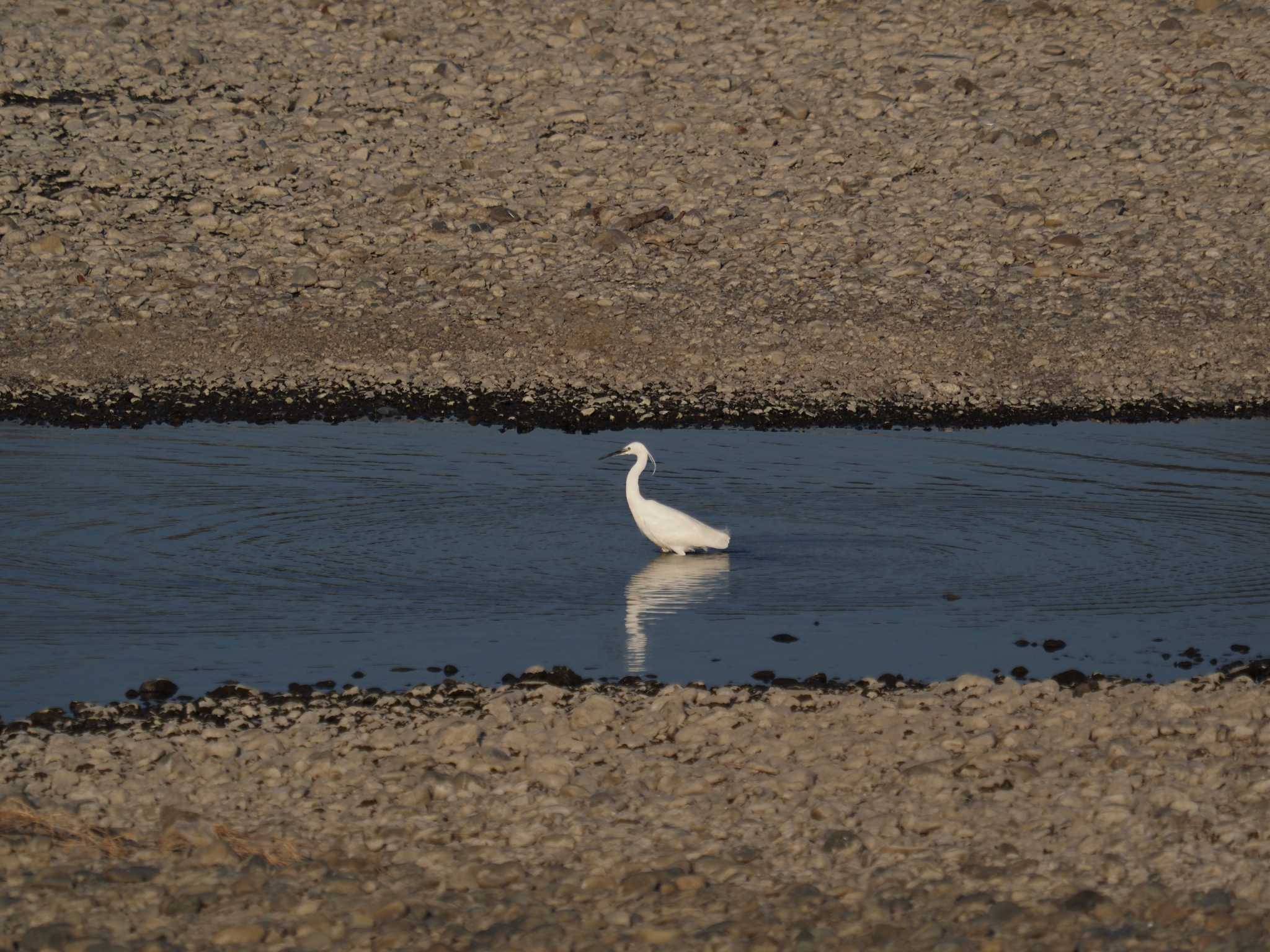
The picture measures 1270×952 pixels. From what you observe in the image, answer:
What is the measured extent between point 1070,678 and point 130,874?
21.8 feet

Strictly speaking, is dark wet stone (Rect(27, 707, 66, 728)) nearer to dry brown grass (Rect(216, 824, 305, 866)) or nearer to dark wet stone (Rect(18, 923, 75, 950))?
dry brown grass (Rect(216, 824, 305, 866))

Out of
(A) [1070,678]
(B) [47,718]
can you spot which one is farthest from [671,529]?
(B) [47,718]

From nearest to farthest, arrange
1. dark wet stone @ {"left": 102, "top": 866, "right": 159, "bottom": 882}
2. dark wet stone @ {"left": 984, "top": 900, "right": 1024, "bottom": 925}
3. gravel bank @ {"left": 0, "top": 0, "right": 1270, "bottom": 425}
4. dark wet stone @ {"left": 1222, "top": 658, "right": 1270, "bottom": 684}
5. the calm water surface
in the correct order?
dark wet stone @ {"left": 984, "top": 900, "right": 1024, "bottom": 925} < dark wet stone @ {"left": 102, "top": 866, "right": 159, "bottom": 882} < dark wet stone @ {"left": 1222, "top": 658, "right": 1270, "bottom": 684} < the calm water surface < gravel bank @ {"left": 0, "top": 0, "right": 1270, "bottom": 425}

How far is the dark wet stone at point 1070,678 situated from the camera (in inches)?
514

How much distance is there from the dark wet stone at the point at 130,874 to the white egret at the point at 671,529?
8.52 metres

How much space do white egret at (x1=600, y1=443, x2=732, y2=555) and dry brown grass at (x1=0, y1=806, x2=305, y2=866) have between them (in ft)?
26.0

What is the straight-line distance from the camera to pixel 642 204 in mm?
31125

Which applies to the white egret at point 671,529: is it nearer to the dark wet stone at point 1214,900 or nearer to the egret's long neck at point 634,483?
the egret's long neck at point 634,483

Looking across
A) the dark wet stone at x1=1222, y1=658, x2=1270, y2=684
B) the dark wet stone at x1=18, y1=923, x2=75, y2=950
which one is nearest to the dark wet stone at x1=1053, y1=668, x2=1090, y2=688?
the dark wet stone at x1=1222, y1=658, x2=1270, y2=684

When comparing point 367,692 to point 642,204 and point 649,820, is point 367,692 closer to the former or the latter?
point 649,820

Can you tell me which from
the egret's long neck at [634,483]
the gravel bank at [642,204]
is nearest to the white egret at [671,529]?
the egret's long neck at [634,483]

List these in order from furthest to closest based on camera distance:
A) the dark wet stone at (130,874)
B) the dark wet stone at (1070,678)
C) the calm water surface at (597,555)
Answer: the calm water surface at (597,555) < the dark wet stone at (1070,678) < the dark wet stone at (130,874)

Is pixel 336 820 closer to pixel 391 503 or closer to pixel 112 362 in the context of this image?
pixel 391 503

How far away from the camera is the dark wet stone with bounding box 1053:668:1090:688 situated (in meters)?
13.0
